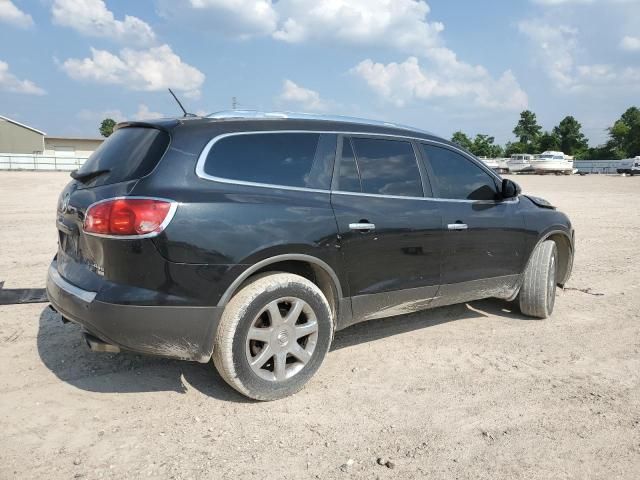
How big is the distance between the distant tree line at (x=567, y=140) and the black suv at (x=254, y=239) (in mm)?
80078

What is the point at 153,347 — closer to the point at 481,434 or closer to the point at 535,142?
the point at 481,434

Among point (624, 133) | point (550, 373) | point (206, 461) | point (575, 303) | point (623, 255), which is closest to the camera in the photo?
point (206, 461)

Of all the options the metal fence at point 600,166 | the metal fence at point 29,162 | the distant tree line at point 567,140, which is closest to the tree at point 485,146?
the distant tree line at point 567,140

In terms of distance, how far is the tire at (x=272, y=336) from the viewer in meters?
3.29

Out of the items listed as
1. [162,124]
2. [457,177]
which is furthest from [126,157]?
[457,177]

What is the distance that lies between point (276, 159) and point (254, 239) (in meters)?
0.62

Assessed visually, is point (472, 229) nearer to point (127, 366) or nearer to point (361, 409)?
point (361, 409)

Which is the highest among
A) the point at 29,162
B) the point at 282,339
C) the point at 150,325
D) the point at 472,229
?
the point at 29,162

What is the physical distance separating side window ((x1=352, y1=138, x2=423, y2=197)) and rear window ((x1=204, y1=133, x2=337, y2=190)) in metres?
0.30

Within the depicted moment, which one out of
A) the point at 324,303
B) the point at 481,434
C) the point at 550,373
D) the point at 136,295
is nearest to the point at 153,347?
the point at 136,295

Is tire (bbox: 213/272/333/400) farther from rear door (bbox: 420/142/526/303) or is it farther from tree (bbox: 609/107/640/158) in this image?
tree (bbox: 609/107/640/158)

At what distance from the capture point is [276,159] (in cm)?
359

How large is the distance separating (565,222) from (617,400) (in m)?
2.38

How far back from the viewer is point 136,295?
3.07 meters
